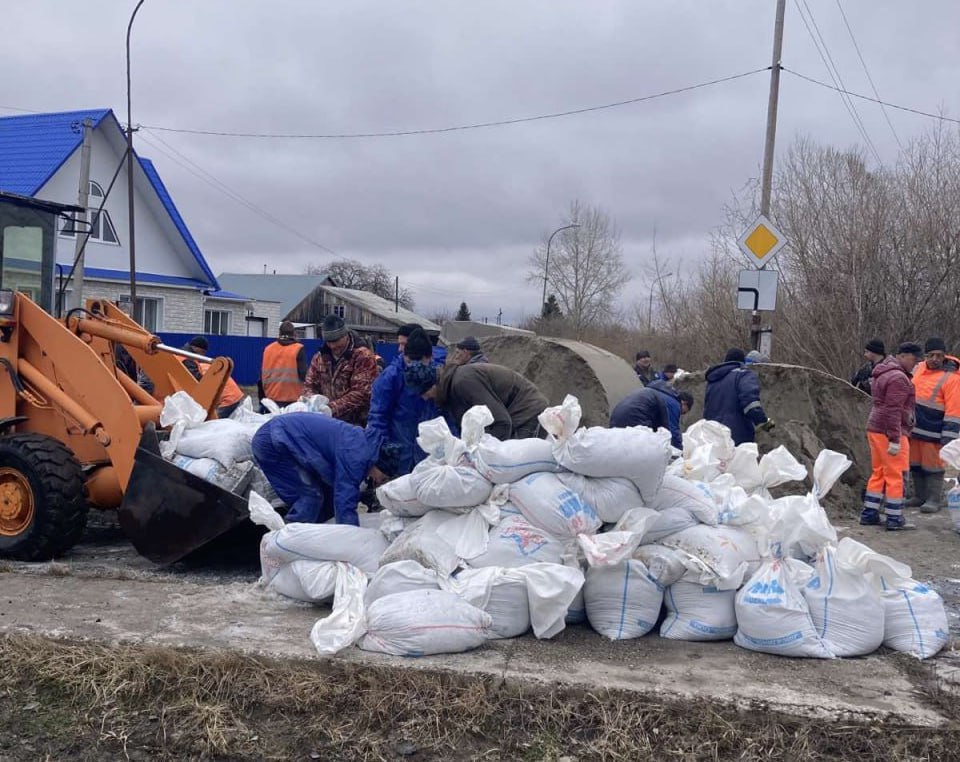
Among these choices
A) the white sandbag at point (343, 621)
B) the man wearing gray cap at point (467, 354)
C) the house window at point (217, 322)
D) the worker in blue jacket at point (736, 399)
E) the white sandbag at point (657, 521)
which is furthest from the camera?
the house window at point (217, 322)

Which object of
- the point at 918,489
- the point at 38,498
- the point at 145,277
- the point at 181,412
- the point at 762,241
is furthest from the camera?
the point at 145,277

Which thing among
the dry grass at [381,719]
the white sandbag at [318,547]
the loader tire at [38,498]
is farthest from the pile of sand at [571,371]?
the dry grass at [381,719]

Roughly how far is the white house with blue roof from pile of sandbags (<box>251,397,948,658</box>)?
63.7 ft

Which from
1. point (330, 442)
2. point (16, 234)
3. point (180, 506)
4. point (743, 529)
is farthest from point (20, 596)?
point (743, 529)

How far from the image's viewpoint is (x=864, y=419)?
32.0ft

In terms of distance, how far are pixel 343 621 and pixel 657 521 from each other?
158 centimetres

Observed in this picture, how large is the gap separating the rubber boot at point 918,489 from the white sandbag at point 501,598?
6385mm

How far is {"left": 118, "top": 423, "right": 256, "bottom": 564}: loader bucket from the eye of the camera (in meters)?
5.44

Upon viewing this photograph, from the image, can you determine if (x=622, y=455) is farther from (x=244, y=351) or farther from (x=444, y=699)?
(x=244, y=351)

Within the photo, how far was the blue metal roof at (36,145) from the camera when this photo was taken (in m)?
22.0

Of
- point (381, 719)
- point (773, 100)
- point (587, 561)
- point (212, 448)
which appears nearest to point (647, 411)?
point (587, 561)

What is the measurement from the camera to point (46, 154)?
23.0m

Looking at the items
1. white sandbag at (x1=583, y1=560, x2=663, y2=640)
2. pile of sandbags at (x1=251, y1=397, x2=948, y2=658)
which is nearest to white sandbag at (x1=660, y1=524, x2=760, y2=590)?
pile of sandbags at (x1=251, y1=397, x2=948, y2=658)

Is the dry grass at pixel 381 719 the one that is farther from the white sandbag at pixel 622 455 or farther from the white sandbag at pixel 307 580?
the white sandbag at pixel 622 455
